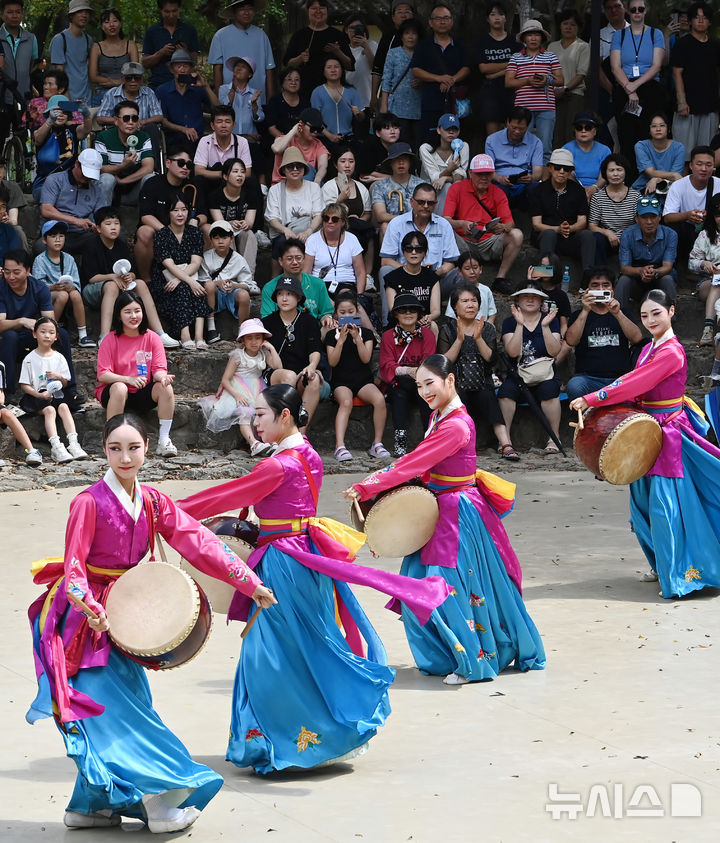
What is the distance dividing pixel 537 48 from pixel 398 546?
8.63m

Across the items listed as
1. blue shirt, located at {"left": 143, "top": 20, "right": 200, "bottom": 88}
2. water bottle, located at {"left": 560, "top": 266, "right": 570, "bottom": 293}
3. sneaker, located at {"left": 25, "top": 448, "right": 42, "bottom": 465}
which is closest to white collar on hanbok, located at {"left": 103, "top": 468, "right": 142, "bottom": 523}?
sneaker, located at {"left": 25, "top": 448, "right": 42, "bottom": 465}

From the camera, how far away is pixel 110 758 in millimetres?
4238

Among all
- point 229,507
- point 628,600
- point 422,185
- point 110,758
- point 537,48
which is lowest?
point 628,600

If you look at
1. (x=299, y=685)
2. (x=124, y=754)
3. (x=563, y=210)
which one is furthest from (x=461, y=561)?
(x=563, y=210)

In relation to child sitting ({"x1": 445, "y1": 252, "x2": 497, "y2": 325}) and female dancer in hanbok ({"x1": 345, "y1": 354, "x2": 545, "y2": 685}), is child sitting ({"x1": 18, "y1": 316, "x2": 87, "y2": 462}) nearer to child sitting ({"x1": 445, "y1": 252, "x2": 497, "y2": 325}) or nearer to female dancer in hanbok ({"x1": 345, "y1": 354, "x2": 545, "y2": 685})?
child sitting ({"x1": 445, "y1": 252, "x2": 497, "y2": 325})

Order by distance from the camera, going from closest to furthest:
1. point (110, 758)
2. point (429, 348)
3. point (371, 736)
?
point (110, 758)
point (371, 736)
point (429, 348)

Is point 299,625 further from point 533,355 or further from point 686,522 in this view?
point 533,355

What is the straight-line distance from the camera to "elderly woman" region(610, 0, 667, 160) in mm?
13617

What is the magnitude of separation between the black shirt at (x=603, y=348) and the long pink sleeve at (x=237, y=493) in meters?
6.77

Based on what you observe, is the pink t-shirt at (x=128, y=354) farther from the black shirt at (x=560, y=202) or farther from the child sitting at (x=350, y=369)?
the black shirt at (x=560, y=202)

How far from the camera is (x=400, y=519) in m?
6.13

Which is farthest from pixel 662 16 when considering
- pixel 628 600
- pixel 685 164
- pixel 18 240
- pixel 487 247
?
pixel 628 600

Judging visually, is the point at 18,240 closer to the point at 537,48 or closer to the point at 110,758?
the point at 537,48

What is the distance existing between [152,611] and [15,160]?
1021 centimetres
